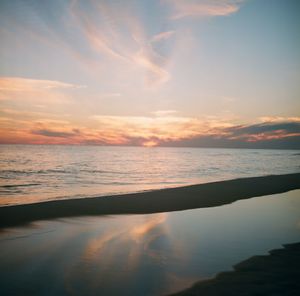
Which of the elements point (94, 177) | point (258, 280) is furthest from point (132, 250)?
point (94, 177)

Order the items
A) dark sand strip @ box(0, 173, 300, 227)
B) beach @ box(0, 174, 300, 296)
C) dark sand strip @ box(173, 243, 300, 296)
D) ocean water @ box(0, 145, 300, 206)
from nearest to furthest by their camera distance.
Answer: dark sand strip @ box(173, 243, 300, 296) < beach @ box(0, 174, 300, 296) < dark sand strip @ box(0, 173, 300, 227) < ocean water @ box(0, 145, 300, 206)

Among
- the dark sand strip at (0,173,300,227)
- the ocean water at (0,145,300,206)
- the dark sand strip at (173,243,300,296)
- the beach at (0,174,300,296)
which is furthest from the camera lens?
the ocean water at (0,145,300,206)

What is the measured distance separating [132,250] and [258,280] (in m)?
3.80

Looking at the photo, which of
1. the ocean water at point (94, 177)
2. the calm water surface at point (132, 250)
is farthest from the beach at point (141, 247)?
the ocean water at point (94, 177)

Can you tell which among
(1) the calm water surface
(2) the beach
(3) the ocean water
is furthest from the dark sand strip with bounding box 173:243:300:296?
(3) the ocean water

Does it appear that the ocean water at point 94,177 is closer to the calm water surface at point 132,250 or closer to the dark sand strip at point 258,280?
the calm water surface at point 132,250

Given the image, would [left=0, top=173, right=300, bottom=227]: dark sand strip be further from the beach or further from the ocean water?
the ocean water

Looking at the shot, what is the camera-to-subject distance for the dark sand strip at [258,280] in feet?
20.0

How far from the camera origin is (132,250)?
891 centimetres

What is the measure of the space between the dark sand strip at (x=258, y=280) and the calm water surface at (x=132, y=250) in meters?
0.36

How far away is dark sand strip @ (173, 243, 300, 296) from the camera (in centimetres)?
610

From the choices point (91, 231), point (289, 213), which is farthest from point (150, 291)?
point (289, 213)

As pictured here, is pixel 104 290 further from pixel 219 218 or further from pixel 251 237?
pixel 219 218

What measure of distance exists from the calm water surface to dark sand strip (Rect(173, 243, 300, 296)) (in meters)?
0.36
